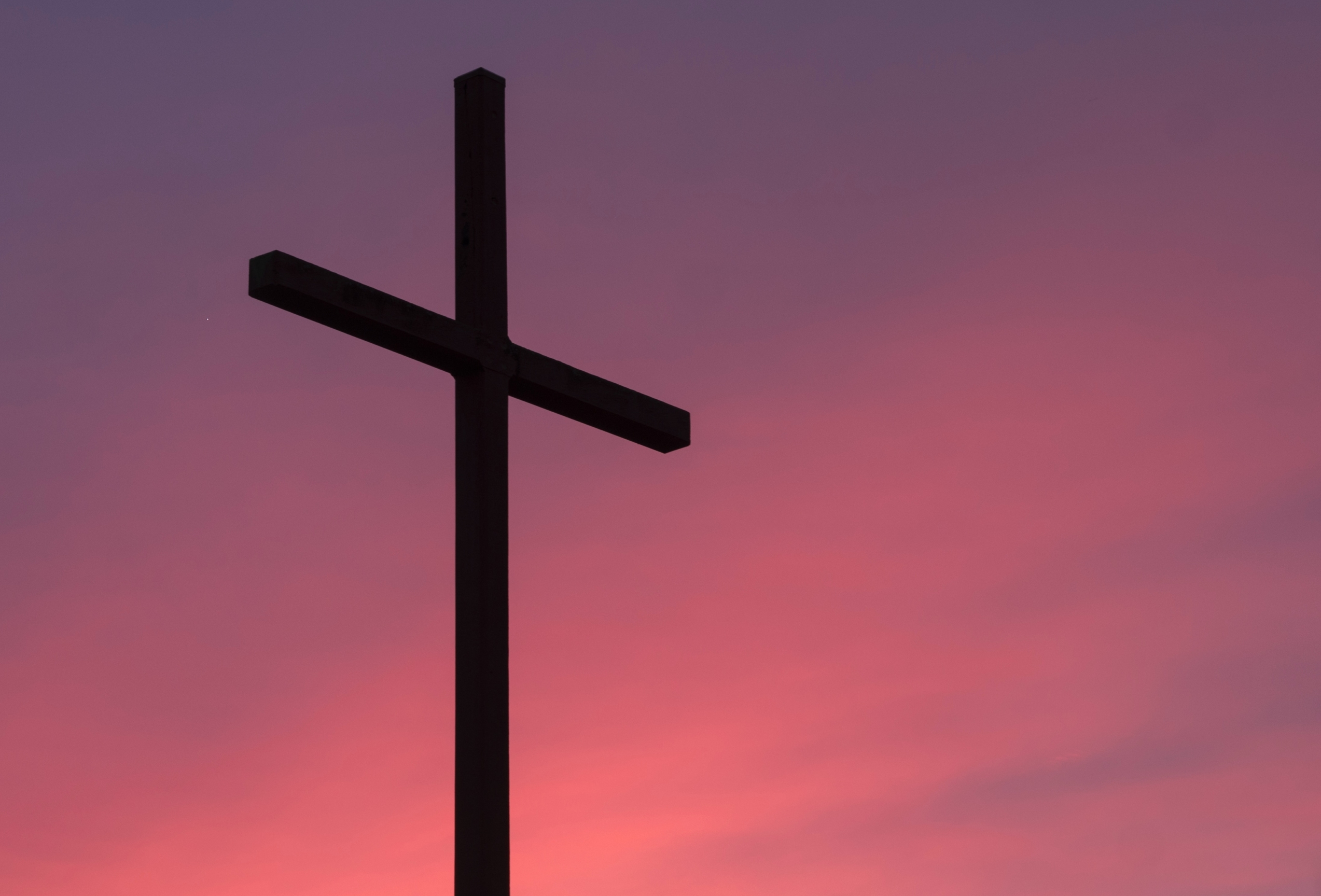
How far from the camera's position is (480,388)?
8.55m

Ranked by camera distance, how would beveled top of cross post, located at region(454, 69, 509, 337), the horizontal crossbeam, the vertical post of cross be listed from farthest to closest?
beveled top of cross post, located at region(454, 69, 509, 337), the horizontal crossbeam, the vertical post of cross

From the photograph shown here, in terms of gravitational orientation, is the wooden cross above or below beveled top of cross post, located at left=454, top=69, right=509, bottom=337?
below

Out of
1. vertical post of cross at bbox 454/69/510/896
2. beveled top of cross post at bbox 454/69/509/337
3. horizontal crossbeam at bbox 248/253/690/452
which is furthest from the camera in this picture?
beveled top of cross post at bbox 454/69/509/337

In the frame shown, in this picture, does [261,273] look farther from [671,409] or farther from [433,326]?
[671,409]

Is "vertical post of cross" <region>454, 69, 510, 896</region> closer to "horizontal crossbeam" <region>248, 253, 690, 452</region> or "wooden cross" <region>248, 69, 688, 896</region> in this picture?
"wooden cross" <region>248, 69, 688, 896</region>

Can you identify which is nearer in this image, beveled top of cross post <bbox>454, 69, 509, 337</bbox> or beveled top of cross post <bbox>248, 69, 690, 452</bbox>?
beveled top of cross post <bbox>248, 69, 690, 452</bbox>

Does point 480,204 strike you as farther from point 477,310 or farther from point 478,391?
point 478,391

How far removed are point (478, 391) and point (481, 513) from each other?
2.00 ft

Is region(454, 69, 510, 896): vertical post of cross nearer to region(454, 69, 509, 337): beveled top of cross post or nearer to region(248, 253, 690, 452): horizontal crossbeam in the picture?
region(454, 69, 509, 337): beveled top of cross post

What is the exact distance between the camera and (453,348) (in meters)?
8.44

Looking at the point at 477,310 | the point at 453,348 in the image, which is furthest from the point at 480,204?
the point at 453,348

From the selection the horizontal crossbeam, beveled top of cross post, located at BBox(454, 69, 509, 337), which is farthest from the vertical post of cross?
the horizontal crossbeam

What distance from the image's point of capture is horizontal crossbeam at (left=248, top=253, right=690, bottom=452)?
796cm

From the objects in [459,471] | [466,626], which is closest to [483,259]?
[459,471]
